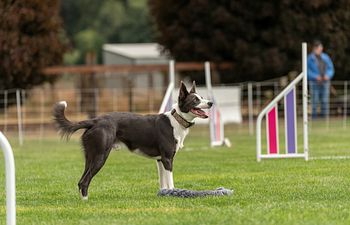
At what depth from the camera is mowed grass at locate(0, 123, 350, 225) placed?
25.9ft

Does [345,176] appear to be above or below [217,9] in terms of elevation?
below

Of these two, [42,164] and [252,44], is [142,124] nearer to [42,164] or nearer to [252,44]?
[42,164]

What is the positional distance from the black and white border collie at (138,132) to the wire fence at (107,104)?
Answer: 11731 millimetres

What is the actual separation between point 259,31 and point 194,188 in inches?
606

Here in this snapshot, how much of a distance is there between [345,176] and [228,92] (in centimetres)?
1151

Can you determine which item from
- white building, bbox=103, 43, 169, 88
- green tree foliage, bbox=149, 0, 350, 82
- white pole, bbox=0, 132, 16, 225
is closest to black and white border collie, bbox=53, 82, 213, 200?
white pole, bbox=0, 132, 16, 225

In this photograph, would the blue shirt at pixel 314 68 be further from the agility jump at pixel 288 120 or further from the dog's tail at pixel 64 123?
the dog's tail at pixel 64 123

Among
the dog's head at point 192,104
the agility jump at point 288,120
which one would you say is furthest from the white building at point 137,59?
the dog's head at point 192,104

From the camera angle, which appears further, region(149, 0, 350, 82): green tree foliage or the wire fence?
region(149, 0, 350, 82): green tree foliage

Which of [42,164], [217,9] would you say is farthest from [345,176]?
[217,9]

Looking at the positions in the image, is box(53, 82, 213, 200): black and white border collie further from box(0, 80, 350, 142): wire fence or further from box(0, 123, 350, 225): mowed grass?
box(0, 80, 350, 142): wire fence

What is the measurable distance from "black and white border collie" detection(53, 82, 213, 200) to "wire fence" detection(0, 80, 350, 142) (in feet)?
38.5

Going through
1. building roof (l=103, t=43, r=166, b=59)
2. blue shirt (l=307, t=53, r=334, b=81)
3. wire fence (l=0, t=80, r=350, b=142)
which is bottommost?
wire fence (l=0, t=80, r=350, b=142)

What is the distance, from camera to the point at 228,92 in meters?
22.3
